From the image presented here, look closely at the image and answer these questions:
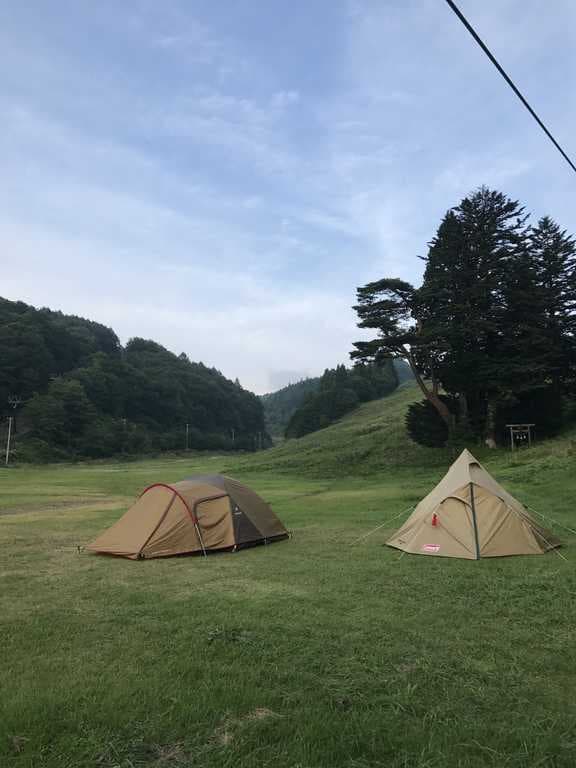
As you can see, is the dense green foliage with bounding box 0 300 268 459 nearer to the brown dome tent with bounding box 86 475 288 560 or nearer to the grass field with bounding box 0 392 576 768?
the brown dome tent with bounding box 86 475 288 560

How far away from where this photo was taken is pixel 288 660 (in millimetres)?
5746

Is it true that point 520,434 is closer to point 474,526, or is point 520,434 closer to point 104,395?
point 474,526

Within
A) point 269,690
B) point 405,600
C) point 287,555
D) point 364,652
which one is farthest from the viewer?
point 287,555

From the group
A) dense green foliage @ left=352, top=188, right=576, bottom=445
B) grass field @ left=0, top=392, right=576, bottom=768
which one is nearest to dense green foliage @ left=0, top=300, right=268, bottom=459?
dense green foliage @ left=352, top=188, right=576, bottom=445

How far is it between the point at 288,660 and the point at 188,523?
23.0ft

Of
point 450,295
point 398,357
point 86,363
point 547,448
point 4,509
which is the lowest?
point 4,509

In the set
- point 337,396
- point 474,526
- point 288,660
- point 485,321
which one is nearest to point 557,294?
point 485,321

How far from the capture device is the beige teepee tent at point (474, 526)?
11266 mm

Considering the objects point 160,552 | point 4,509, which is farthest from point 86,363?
point 160,552

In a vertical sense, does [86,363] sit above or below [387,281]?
above

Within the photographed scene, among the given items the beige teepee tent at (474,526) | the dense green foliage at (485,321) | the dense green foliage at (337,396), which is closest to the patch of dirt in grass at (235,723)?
the beige teepee tent at (474,526)

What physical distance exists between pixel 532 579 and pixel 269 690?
5905 millimetres

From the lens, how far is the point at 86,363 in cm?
13325

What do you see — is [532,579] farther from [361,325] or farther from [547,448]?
[361,325]
